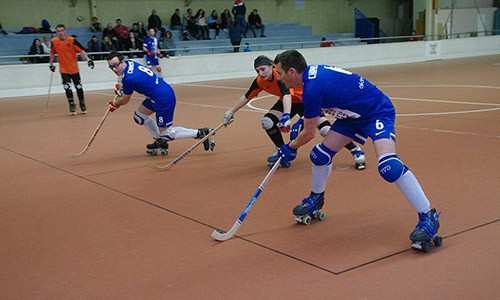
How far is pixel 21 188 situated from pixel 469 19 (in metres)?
31.8

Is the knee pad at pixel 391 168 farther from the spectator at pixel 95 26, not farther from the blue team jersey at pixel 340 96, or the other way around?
the spectator at pixel 95 26

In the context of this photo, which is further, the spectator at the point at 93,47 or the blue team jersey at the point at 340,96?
the spectator at the point at 93,47

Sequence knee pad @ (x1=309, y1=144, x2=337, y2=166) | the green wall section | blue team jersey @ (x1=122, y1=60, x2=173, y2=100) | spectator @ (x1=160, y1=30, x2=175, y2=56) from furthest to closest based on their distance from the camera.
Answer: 1. the green wall section
2. spectator @ (x1=160, y1=30, x2=175, y2=56)
3. blue team jersey @ (x1=122, y1=60, x2=173, y2=100)
4. knee pad @ (x1=309, y1=144, x2=337, y2=166)

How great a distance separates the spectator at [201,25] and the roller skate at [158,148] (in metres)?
17.5

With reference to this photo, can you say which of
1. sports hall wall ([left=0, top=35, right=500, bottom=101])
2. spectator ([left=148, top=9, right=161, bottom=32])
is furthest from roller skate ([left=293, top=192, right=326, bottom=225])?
spectator ([left=148, top=9, right=161, bottom=32])

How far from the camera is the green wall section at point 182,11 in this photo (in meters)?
23.4

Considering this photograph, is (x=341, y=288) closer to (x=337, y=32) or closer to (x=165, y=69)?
(x=165, y=69)

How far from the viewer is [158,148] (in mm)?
8625

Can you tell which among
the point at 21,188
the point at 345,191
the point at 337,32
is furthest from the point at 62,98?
the point at 337,32

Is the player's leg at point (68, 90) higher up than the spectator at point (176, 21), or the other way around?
the spectator at point (176, 21)

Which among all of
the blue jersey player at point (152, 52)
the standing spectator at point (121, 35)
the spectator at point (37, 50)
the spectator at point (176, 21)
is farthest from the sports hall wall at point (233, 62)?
the spectator at point (176, 21)

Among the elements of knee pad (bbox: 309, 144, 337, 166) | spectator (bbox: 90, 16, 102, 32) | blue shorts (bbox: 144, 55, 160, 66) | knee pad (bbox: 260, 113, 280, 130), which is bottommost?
blue shorts (bbox: 144, 55, 160, 66)

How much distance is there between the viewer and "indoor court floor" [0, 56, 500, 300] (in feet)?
12.8

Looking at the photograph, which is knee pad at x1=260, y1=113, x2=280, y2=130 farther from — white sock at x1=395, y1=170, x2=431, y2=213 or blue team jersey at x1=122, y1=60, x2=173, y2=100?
white sock at x1=395, y1=170, x2=431, y2=213
